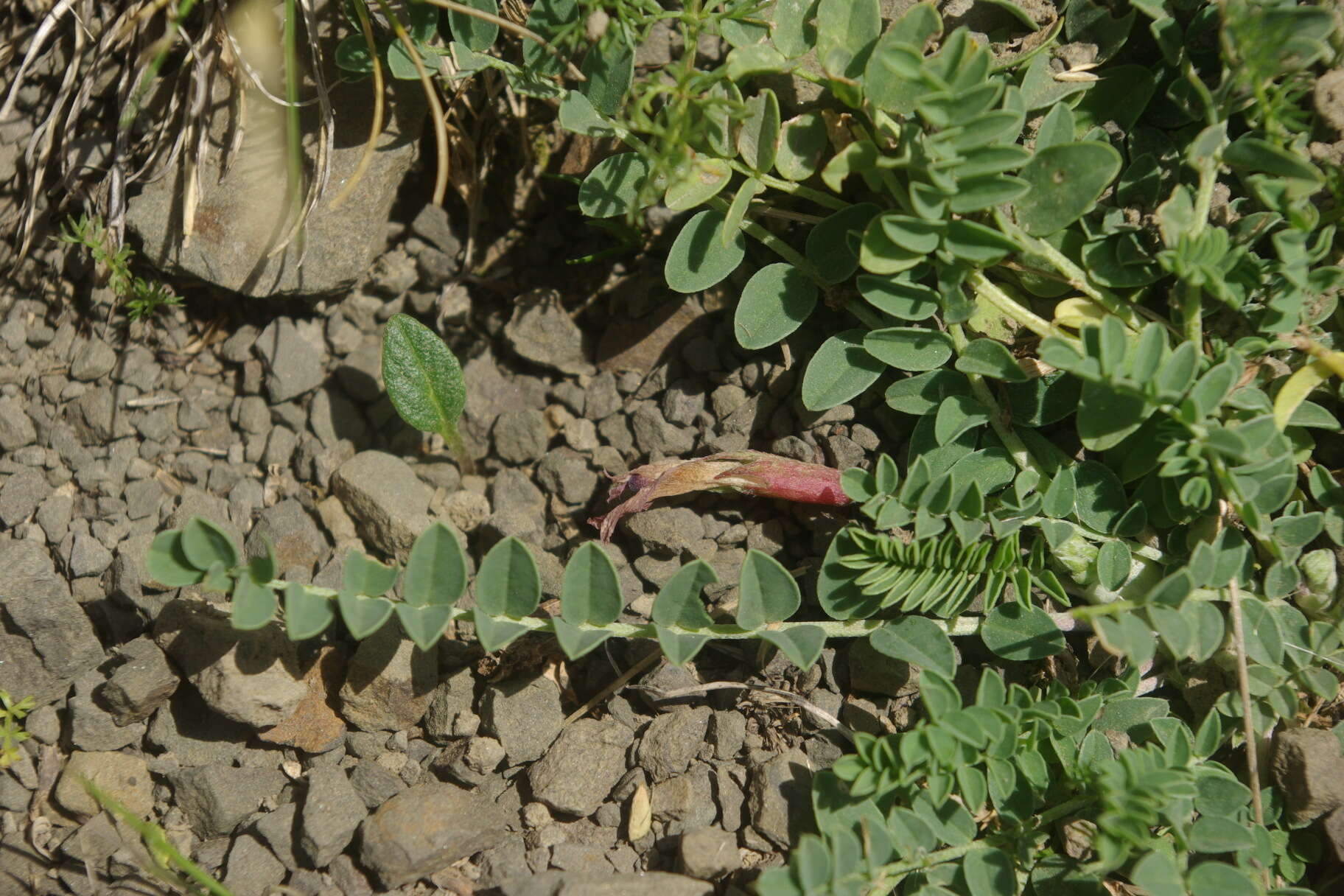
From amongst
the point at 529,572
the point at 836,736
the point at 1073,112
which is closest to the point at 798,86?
the point at 1073,112

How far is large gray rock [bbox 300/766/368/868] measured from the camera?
7.93 ft

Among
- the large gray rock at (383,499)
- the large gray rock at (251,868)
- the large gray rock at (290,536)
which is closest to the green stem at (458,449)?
the large gray rock at (383,499)

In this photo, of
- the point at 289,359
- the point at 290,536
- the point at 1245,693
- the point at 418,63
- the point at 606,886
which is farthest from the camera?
the point at 289,359

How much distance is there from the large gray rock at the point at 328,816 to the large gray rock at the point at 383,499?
2.10 feet

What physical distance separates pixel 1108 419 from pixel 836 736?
40.3 inches

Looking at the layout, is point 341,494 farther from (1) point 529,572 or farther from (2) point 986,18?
(2) point 986,18

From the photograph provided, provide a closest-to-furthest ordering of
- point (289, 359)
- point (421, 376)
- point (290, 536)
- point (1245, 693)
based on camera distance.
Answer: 1. point (1245, 693)
2. point (421, 376)
3. point (290, 536)
4. point (289, 359)

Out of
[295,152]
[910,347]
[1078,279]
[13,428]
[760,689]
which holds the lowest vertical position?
[760,689]

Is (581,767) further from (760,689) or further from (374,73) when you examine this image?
(374,73)

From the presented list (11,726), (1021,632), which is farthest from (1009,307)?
(11,726)

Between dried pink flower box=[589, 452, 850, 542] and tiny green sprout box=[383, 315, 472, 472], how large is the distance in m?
0.56

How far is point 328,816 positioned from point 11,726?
870 millimetres

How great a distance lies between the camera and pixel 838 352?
2.52m

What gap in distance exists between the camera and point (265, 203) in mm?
2975
